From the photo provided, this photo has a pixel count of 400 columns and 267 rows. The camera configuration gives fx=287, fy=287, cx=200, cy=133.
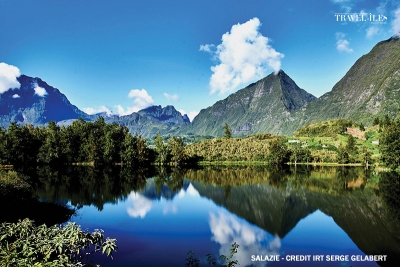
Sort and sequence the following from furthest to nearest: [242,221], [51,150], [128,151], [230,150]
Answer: [230,150] → [128,151] → [51,150] → [242,221]

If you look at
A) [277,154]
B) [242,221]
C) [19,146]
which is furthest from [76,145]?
[242,221]

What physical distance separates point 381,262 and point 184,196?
2978cm

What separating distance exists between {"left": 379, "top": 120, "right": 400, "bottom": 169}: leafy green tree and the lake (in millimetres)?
22546

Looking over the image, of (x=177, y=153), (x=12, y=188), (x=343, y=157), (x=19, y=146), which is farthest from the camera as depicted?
(x=343, y=157)

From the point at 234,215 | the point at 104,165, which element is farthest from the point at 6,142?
the point at 234,215

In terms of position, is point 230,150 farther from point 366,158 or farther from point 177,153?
point 366,158

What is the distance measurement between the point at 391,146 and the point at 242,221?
54687 mm

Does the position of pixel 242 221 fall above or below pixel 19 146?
below

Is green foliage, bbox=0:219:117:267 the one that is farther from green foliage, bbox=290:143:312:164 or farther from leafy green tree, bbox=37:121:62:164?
green foliage, bbox=290:143:312:164

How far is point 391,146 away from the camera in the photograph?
6681cm

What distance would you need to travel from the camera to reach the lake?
2053cm

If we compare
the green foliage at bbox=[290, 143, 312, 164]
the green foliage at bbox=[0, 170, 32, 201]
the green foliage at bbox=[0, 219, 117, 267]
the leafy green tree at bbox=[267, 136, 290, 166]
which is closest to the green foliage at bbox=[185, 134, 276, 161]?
the leafy green tree at bbox=[267, 136, 290, 166]

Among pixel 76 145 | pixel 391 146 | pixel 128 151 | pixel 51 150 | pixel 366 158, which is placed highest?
pixel 391 146

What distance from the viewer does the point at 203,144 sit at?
120m
